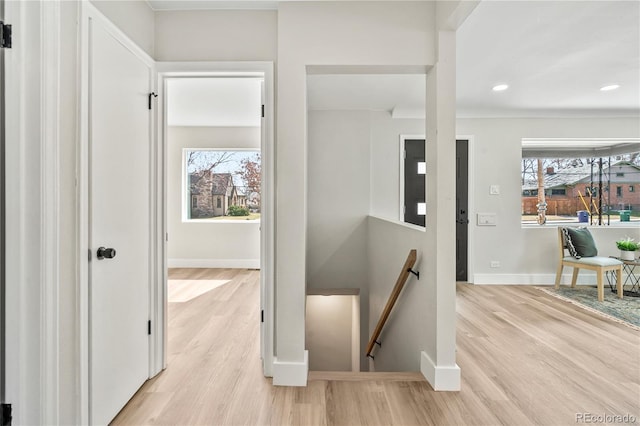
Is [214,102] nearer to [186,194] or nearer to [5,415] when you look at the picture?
[186,194]

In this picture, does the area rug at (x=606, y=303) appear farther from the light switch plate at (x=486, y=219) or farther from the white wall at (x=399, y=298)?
the white wall at (x=399, y=298)

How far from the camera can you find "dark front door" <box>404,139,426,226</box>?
15.9 ft

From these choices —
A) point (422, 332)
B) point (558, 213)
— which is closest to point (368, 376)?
point (422, 332)

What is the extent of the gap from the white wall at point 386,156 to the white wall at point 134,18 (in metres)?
3.17

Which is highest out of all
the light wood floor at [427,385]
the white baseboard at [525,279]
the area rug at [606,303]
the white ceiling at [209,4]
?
the white ceiling at [209,4]

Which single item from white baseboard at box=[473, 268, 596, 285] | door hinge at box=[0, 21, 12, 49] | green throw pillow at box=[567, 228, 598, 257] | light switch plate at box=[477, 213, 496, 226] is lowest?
white baseboard at box=[473, 268, 596, 285]

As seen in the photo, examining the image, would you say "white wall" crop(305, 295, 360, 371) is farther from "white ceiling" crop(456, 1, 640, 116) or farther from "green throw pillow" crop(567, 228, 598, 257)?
"white ceiling" crop(456, 1, 640, 116)

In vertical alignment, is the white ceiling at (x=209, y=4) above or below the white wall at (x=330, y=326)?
above

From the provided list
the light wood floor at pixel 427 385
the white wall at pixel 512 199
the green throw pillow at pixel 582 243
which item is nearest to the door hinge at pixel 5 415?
the light wood floor at pixel 427 385

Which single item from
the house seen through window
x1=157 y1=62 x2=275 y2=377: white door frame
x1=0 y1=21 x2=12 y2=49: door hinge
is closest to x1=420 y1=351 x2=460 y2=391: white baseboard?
x1=157 y1=62 x2=275 y2=377: white door frame

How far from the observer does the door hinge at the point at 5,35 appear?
1.31 metres

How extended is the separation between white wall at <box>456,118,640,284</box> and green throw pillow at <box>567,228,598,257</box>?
40 centimetres

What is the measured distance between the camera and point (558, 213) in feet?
17.5

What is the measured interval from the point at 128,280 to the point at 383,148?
3.72 meters
